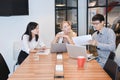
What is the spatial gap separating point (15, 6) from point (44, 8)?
0.69m

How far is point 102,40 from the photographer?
3.64 metres

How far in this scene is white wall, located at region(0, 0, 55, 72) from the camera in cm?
524

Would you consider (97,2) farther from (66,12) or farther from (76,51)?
(76,51)

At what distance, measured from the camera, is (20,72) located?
2.50 meters

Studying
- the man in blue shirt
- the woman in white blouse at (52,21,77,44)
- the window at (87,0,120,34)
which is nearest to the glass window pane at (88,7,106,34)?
the window at (87,0,120,34)

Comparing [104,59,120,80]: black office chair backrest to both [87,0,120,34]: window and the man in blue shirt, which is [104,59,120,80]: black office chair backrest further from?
[87,0,120,34]: window

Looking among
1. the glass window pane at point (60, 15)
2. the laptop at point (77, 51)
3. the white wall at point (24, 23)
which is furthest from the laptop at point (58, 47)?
the glass window pane at point (60, 15)

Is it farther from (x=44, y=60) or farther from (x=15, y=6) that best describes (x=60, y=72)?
(x=15, y=6)

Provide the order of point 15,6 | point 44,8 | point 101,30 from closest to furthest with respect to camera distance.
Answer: point 101,30
point 15,6
point 44,8

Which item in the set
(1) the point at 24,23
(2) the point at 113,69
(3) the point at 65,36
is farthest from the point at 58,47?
(1) the point at 24,23

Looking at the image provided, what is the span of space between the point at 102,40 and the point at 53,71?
1.35 m

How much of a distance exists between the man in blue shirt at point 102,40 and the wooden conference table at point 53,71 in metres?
0.46

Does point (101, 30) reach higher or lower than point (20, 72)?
higher

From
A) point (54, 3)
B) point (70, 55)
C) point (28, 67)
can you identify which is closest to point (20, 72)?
point (28, 67)
